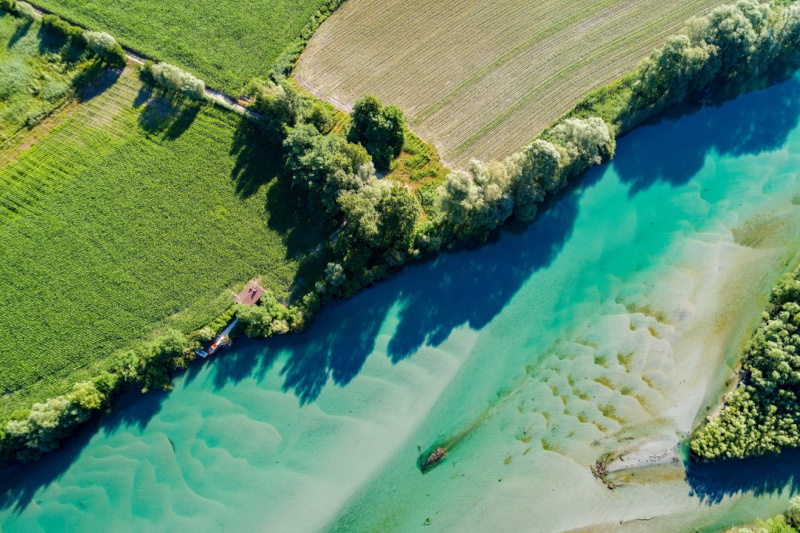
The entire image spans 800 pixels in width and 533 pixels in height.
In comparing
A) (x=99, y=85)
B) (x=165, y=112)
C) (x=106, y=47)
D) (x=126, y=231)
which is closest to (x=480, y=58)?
(x=165, y=112)

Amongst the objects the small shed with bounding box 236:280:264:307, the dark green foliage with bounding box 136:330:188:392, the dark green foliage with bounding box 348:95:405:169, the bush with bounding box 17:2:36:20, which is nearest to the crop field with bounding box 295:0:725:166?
the dark green foliage with bounding box 348:95:405:169

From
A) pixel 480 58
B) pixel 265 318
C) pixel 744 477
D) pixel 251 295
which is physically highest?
pixel 480 58

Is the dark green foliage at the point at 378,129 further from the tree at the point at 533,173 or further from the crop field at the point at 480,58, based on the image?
the tree at the point at 533,173

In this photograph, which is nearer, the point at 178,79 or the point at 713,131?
the point at 178,79

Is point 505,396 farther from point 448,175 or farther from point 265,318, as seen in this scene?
point 265,318

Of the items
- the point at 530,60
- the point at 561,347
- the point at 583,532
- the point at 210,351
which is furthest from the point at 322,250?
the point at 583,532

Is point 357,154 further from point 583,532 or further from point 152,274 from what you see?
point 583,532
